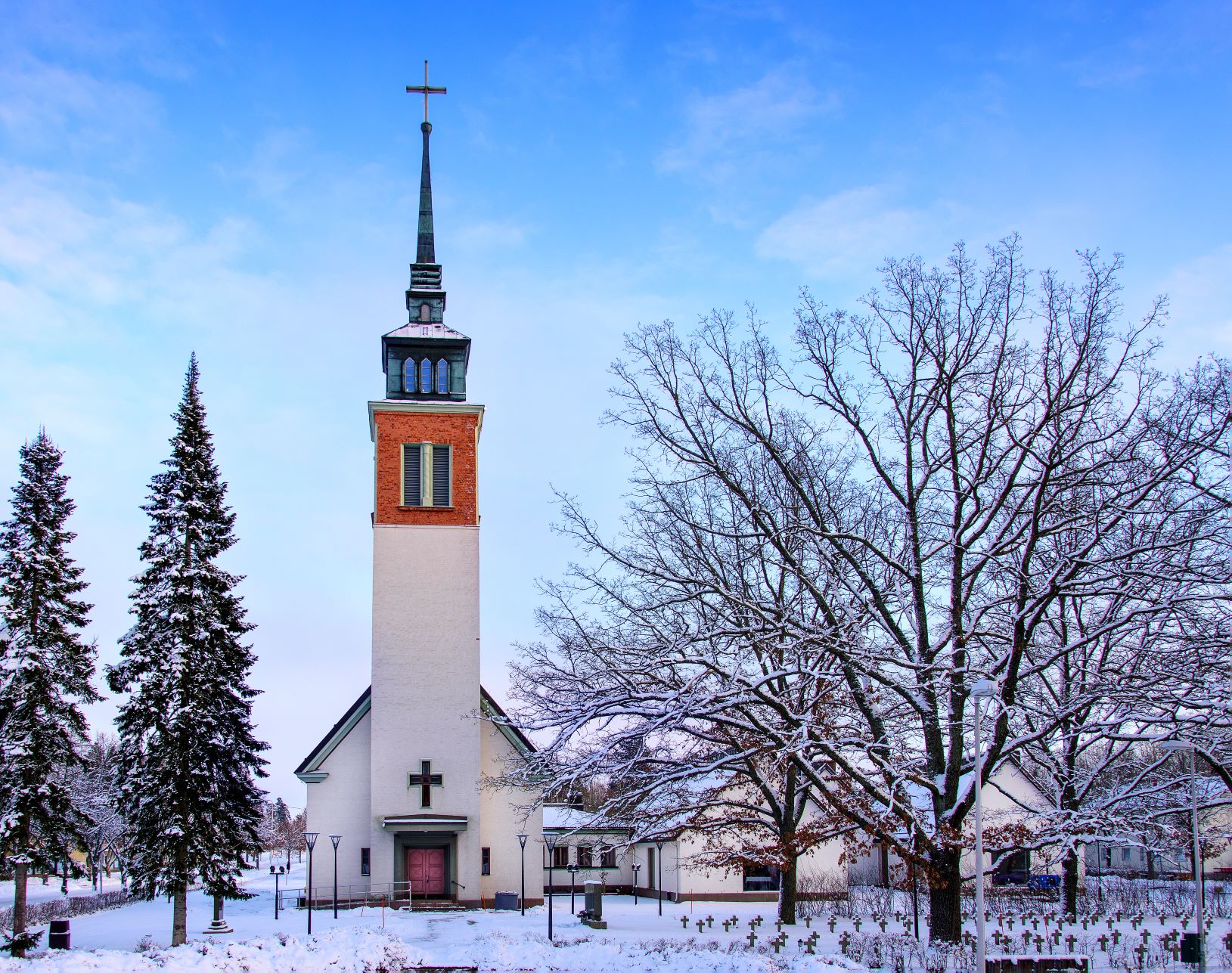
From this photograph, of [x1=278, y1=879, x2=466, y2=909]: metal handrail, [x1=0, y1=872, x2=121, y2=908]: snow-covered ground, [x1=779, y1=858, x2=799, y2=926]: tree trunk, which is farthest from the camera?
[x1=0, y1=872, x2=121, y2=908]: snow-covered ground

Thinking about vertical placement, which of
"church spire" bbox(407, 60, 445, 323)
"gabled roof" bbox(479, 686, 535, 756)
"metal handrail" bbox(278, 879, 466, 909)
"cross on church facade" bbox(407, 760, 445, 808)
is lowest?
"metal handrail" bbox(278, 879, 466, 909)

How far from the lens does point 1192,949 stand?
15875mm

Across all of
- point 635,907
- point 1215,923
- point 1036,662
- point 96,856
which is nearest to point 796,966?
point 1036,662

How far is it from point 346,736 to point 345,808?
7.53 ft

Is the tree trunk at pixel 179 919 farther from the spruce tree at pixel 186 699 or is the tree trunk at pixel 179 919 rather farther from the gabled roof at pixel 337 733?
the gabled roof at pixel 337 733

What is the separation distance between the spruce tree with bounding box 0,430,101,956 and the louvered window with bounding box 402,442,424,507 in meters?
11.9

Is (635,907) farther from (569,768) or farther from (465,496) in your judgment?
(569,768)

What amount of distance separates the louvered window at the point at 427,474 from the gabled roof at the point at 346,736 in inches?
254

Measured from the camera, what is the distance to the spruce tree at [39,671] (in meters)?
24.2

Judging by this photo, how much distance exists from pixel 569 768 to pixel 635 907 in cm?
2196

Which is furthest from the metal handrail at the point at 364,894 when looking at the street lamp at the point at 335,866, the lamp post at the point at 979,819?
the lamp post at the point at 979,819

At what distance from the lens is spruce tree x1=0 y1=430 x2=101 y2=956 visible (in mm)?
24203

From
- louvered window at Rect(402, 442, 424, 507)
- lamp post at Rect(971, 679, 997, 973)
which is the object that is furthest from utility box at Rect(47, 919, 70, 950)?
lamp post at Rect(971, 679, 997, 973)

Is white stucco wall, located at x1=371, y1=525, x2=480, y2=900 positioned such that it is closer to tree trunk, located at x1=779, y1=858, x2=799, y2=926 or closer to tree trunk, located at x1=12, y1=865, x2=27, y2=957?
tree trunk, located at x1=779, y1=858, x2=799, y2=926
